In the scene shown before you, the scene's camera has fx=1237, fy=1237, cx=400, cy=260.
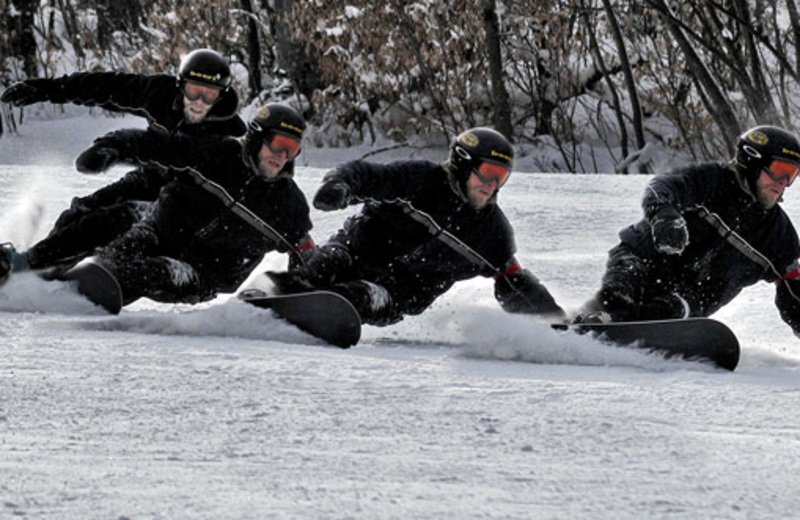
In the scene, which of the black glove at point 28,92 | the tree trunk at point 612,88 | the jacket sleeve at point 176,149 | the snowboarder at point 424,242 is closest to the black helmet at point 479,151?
the snowboarder at point 424,242

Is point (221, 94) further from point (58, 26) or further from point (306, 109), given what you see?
point (58, 26)

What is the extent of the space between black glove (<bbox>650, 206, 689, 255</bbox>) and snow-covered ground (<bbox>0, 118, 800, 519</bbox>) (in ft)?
1.49

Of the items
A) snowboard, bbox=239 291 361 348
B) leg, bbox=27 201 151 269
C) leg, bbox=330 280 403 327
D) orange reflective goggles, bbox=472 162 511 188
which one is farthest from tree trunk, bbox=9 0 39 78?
snowboard, bbox=239 291 361 348

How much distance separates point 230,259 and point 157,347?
5.38 ft

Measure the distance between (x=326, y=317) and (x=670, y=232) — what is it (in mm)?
1337

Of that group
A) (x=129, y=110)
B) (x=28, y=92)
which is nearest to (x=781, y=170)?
(x=129, y=110)

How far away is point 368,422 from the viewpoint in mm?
2957

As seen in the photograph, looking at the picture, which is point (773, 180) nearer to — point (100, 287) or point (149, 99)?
point (100, 287)

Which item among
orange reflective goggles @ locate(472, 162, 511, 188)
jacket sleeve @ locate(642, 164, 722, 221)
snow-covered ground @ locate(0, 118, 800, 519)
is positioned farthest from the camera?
orange reflective goggles @ locate(472, 162, 511, 188)

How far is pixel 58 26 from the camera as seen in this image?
22.2 metres

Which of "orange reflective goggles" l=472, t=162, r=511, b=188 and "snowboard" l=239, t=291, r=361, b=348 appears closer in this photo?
"snowboard" l=239, t=291, r=361, b=348

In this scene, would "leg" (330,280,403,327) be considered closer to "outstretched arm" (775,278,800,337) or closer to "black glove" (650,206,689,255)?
"black glove" (650,206,689,255)

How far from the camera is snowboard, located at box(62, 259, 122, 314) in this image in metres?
4.91

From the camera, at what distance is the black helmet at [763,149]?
16.6 feet
